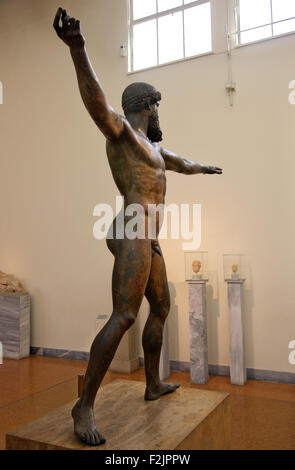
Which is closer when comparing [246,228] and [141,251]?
[141,251]

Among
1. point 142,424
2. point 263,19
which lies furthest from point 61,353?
point 263,19

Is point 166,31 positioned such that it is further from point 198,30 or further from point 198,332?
point 198,332

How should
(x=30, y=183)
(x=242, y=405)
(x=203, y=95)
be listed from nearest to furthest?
(x=242, y=405)
(x=203, y=95)
(x=30, y=183)

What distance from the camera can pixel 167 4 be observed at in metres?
6.30

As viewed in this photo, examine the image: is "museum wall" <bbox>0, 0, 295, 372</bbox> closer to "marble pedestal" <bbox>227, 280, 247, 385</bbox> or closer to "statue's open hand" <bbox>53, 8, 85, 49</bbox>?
"marble pedestal" <bbox>227, 280, 247, 385</bbox>

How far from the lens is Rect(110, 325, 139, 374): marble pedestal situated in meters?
5.66

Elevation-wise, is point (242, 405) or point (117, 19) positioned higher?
point (117, 19)

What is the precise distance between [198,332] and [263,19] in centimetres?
431

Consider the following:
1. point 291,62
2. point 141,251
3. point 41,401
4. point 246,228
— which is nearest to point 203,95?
point 291,62

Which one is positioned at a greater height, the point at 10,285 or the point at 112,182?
the point at 112,182

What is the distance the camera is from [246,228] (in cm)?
546

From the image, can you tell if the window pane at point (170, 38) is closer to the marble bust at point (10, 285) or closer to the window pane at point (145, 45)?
the window pane at point (145, 45)

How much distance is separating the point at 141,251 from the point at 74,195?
4.48m

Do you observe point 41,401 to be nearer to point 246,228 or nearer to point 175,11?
point 246,228
